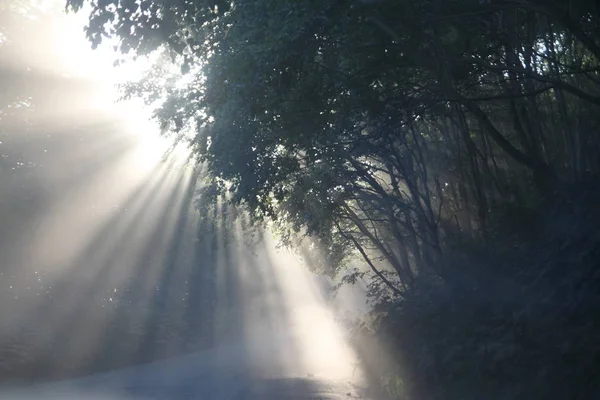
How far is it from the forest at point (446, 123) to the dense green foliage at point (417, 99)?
36 mm

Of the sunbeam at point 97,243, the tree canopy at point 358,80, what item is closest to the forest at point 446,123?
the tree canopy at point 358,80

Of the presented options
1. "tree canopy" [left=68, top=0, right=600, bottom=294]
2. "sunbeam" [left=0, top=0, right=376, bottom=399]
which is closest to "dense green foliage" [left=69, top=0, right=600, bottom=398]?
"tree canopy" [left=68, top=0, right=600, bottom=294]

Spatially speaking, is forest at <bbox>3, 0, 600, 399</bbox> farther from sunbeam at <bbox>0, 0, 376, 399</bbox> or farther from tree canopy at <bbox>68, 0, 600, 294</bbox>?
sunbeam at <bbox>0, 0, 376, 399</bbox>

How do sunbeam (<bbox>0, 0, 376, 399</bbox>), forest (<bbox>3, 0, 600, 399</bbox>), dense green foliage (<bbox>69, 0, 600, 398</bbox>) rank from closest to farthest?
1. forest (<bbox>3, 0, 600, 399</bbox>)
2. dense green foliage (<bbox>69, 0, 600, 398</bbox>)
3. sunbeam (<bbox>0, 0, 376, 399</bbox>)

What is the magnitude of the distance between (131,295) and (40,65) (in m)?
14.9

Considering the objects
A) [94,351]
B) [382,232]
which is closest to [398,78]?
[382,232]

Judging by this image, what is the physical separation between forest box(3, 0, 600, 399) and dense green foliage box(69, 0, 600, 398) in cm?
4

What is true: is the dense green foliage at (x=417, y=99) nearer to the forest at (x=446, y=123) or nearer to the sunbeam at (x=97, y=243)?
the forest at (x=446, y=123)

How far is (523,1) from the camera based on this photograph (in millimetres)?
10430

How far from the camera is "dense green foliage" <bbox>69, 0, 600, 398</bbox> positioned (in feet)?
36.3

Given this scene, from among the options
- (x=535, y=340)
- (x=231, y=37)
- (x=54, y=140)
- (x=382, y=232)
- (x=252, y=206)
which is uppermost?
(x=54, y=140)

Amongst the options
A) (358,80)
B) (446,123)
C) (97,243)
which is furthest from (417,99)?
(97,243)

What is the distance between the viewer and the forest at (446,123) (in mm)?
10672

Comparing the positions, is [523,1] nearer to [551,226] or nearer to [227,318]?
[551,226]
